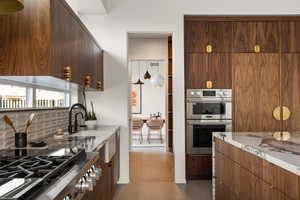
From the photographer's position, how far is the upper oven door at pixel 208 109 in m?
4.52

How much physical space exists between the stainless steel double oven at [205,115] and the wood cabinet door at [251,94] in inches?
6.4

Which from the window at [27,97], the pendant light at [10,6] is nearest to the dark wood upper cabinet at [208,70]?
the window at [27,97]

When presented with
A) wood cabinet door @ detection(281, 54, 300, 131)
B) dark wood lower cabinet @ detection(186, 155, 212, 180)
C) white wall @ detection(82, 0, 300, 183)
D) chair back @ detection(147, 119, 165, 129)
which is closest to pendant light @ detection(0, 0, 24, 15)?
white wall @ detection(82, 0, 300, 183)

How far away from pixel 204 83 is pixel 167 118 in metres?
2.63

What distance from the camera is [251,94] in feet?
14.8

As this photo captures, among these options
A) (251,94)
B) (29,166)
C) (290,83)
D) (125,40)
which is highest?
(125,40)

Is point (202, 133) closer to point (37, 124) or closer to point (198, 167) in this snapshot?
point (198, 167)

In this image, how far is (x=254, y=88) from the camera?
452cm

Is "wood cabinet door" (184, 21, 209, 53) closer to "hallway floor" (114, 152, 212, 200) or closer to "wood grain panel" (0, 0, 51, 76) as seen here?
"hallway floor" (114, 152, 212, 200)

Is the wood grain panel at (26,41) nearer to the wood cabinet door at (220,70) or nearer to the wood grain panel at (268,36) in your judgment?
the wood cabinet door at (220,70)

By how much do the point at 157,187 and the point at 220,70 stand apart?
6.90ft

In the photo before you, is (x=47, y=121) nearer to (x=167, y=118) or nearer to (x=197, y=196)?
(x=197, y=196)

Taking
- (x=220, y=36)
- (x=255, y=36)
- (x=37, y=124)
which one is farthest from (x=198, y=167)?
(x=37, y=124)

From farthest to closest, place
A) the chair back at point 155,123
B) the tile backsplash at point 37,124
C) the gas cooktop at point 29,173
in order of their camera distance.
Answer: the chair back at point 155,123 → the tile backsplash at point 37,124 → the gas cooktop at point 29,173
